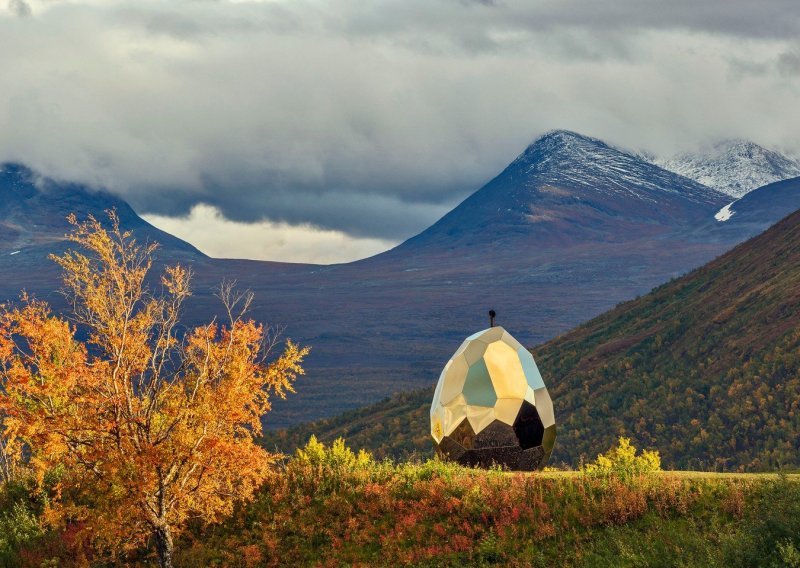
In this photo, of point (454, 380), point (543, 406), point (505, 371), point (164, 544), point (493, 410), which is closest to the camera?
point (164, 544)

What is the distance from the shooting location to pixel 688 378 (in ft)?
240

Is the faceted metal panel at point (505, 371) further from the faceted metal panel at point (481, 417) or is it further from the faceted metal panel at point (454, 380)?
the faceted metal panel at point (454, 380)

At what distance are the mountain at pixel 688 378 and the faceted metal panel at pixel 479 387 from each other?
29.5 m

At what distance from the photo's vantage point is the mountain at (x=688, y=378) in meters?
58.4

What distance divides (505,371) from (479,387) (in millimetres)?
822

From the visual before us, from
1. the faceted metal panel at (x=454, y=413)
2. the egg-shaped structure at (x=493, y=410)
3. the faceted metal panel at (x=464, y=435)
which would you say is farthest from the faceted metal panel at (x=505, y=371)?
the faceted metal panel at (x=464, y=435)

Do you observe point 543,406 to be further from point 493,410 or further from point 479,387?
point 479,387

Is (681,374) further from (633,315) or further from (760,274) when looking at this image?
(633,315)

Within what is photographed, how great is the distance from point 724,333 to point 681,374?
5.46 m

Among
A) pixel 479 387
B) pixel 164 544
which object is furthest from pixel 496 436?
pixel 164 544

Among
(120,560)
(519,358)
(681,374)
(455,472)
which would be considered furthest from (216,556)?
(681,374)

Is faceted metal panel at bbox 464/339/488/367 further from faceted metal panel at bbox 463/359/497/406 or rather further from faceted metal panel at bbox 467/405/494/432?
faceted metal panel at bbox 467/405/494/432

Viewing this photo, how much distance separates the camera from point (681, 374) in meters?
74.5

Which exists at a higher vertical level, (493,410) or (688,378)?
(493,410)
